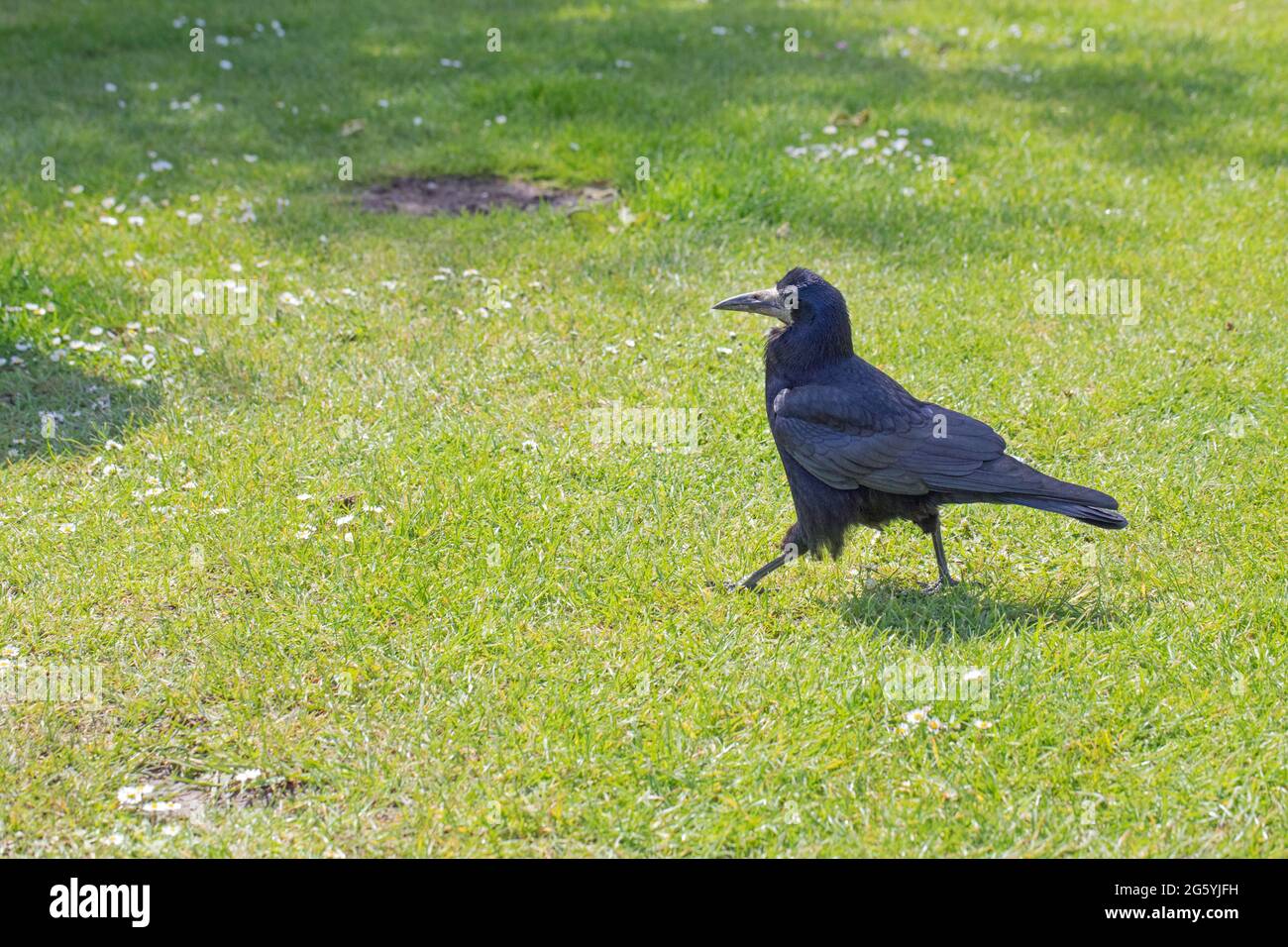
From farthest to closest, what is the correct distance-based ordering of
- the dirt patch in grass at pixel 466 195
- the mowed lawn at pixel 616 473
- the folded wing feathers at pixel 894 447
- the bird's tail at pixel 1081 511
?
the dirt patch in grass at pixel 466 195 → the folded wing feathers at pixel 894 447 → the bird's tail at pixel 1081 511 → the mowed lawn at pixel 616 473

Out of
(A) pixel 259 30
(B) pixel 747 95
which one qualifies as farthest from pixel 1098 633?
(A) pixel 259 30

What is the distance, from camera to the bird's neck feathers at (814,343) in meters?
4.41

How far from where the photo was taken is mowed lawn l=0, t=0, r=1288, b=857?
3459mm

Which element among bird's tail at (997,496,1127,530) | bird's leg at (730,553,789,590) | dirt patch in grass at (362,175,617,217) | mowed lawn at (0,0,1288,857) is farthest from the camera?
dirt patch in grass at (362,175,617,217)

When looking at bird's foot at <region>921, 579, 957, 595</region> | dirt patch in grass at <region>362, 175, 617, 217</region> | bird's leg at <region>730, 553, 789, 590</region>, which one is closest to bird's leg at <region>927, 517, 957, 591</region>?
bird's foot at <region>921, 579, 957, 595</region>

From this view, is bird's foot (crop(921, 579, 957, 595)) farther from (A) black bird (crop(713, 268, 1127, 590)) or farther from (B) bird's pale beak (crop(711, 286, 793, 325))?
(B) bird's pale beak (crop(711, 286, 793, 325))

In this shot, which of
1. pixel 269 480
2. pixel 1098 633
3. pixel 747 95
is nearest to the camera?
pixel 1098 633

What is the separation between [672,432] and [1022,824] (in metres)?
2.64

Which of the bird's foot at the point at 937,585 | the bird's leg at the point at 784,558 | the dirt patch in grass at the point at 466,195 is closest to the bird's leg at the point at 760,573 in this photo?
the bird's leg at the point at 784,558

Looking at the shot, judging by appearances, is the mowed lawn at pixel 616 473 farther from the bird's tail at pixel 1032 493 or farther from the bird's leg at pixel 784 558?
the bird's tail at pixel 1032 493

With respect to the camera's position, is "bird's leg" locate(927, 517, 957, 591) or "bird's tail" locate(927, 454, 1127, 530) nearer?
"bird's tail" locate(927, 454, 1127, 530)

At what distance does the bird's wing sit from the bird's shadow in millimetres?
427

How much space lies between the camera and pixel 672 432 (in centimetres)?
549
